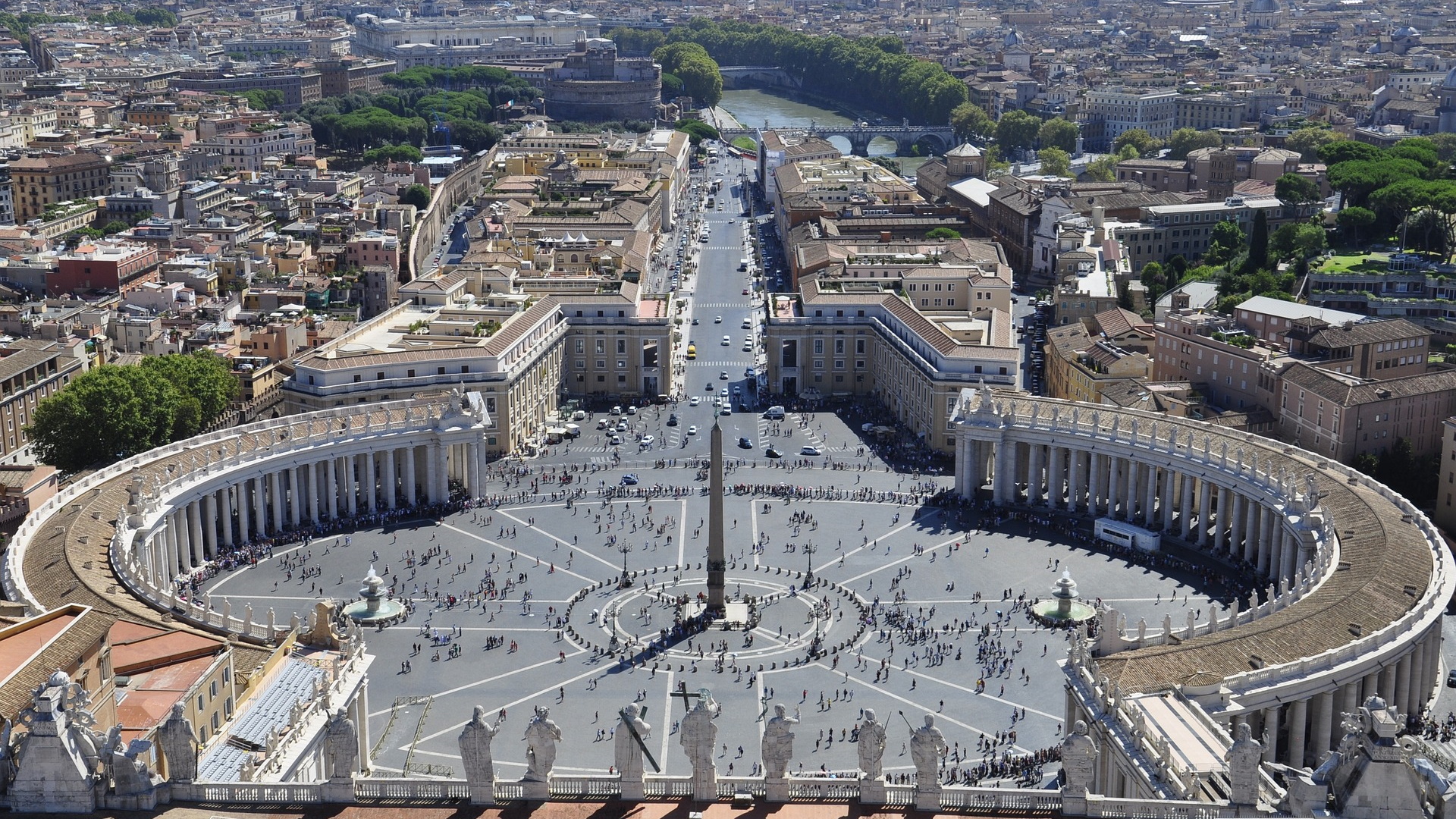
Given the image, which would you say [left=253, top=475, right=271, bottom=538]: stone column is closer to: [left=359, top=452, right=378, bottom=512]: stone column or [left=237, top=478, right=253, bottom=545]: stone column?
[left=237, top=478, right=253, bottom=545]: stone column

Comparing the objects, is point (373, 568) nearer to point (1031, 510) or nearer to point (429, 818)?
point (1031, 510)

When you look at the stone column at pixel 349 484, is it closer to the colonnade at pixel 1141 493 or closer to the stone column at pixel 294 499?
the stone column at pixel 294 499

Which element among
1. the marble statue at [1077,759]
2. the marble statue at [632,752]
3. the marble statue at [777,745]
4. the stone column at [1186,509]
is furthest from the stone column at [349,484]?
the marble statue at [1077,759]

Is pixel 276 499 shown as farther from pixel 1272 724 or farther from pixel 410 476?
pixel 1272 724

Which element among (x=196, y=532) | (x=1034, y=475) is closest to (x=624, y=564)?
(x=196, y=532)

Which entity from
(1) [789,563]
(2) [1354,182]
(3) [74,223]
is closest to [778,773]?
(1) [789,563]

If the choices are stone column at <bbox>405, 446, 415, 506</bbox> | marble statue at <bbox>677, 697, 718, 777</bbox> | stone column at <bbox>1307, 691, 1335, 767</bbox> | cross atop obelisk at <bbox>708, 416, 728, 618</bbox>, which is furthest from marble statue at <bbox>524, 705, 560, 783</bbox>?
stone column at <bbox>405, 446, 415, 506</bbox>
